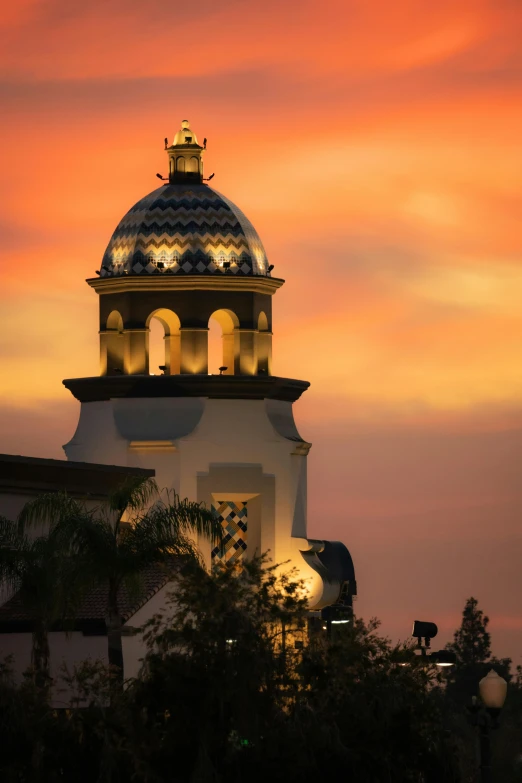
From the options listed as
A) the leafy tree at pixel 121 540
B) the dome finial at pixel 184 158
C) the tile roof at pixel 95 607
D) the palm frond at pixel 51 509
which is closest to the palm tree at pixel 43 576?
the palm frond at pixel 51 509

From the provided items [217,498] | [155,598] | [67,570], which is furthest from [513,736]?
[67,570]

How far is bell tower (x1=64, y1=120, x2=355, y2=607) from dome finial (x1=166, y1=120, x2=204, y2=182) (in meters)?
0.21

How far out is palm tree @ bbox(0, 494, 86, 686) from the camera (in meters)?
39.4

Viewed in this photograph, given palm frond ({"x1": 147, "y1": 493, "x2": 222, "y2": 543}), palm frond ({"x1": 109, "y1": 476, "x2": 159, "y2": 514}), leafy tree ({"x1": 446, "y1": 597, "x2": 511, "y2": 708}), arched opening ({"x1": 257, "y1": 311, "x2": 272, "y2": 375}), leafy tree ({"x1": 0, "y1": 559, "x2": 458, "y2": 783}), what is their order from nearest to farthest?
leafy tree ({"x1": 0, "y1": 559, "x2": 458, "y2": 783}), palm frond ({"x1": 109, "y1": 476, "x2": 159, "y2": 514}), palm frond ({"x1": 147, "y1": 493, "x2": 222, "y2": 543}), arched opening ({"x1": 257, "y1": 311, "x2": 272, "y2": 375}), leafy tree ({"x1": 446, "y1": 597, "x2": 511, "y2": 708})

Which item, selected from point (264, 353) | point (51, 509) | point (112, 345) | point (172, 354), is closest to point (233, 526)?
point (264, 353)

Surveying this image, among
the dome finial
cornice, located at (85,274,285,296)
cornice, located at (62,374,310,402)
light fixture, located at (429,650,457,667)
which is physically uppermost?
the dome finial

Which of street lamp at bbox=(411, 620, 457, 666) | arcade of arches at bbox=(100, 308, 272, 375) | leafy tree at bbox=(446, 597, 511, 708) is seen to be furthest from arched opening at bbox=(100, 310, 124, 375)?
leafy tree at bbox=(446, 597, 511, 708)

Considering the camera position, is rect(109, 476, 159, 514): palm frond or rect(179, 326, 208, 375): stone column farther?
rect(179, 326, 208, 375): stone column

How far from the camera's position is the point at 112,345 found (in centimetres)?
5106

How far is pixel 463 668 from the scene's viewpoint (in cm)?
10262

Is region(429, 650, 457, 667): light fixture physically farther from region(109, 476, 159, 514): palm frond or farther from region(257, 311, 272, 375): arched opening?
region(257, 311, 272, 375): arched opening

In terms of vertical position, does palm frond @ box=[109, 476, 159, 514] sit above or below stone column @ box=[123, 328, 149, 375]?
below

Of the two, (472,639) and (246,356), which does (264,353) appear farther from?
(472,639)

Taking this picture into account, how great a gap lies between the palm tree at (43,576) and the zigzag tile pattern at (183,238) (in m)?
11.2
